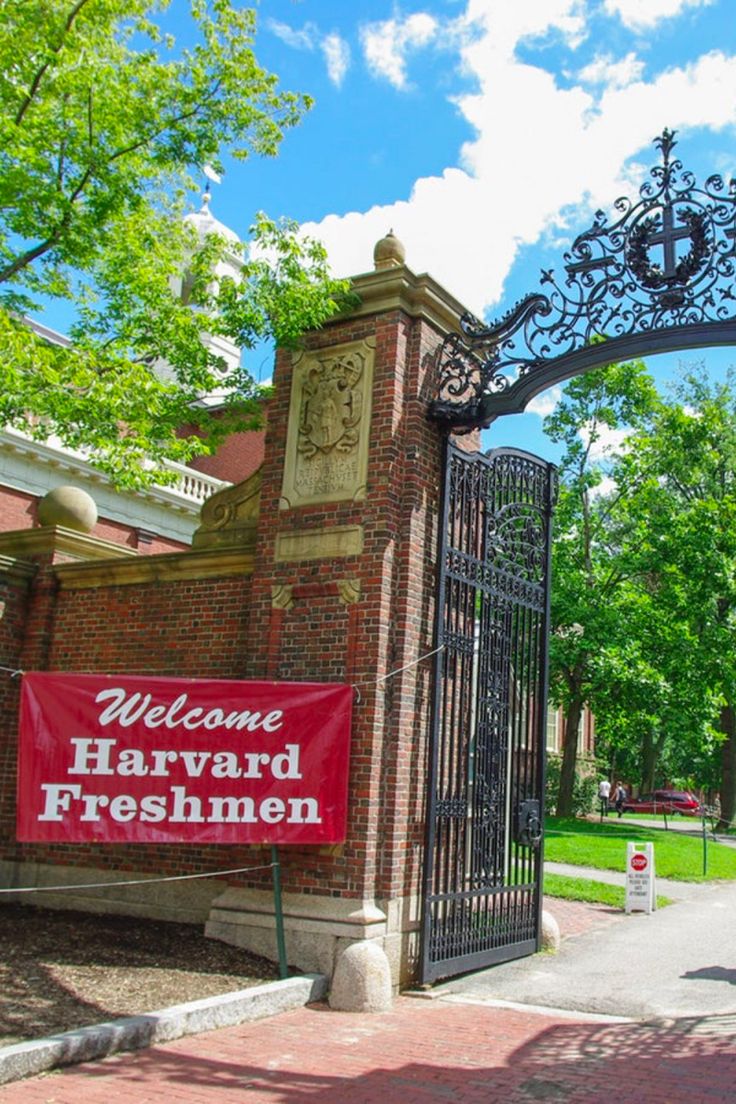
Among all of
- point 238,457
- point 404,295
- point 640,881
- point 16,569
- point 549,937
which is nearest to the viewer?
point 404,295

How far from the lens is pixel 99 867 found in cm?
974

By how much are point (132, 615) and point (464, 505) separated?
11.9 ft

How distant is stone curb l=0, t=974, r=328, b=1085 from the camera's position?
5422mm

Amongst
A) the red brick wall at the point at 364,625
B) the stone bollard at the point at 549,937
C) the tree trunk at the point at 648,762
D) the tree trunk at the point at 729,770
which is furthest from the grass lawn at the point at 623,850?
the tree trunk at the point at 648,762

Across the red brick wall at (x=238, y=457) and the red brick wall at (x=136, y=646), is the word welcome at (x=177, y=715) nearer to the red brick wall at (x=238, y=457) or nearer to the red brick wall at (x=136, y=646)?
the red brick wall at (x=136, y=646)

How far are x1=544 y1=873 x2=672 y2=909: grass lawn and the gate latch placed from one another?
4.81m

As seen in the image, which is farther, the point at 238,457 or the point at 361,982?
the point at 238,457

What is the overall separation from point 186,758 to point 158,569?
8.59ft

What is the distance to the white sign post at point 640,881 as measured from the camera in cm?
1284

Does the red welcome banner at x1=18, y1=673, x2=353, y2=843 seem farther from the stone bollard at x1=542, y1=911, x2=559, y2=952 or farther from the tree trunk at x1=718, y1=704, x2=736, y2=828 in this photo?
the tree trunk at x1=718, y1=704, x2=736, y2=828

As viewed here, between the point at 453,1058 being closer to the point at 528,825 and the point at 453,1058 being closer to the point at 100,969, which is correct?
the point at 100,969

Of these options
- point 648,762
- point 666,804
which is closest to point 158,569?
point 666,804

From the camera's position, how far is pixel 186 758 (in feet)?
26.0

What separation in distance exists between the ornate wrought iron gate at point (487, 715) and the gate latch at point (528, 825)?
1 centimetres
